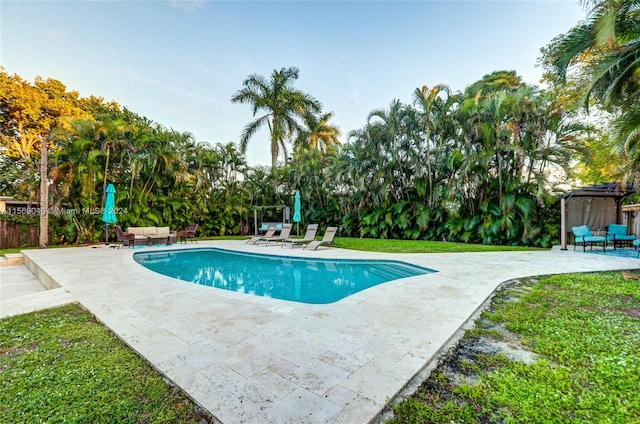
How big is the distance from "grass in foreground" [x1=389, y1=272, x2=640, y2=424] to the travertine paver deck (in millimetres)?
243

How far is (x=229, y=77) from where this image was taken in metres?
17.0

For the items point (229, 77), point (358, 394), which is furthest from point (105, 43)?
point (358, 394)

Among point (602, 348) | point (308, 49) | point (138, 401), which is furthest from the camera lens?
point (308, 49)

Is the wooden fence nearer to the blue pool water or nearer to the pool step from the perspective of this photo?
the blue pool water

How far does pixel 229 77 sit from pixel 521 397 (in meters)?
19.0

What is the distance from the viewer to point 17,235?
1198cm

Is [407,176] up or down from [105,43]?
down

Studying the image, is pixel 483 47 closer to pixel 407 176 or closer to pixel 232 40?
pixel 407 176

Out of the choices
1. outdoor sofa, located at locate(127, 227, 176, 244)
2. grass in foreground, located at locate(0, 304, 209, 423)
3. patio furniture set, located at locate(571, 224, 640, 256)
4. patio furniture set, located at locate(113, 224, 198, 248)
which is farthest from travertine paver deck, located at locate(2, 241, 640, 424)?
patio furniture set, located at locate(571, 224, 640, 256)

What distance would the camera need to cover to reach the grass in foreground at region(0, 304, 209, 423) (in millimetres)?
1925

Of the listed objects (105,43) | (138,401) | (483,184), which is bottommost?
(138,401)

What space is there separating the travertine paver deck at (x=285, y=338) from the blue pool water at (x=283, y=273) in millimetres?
1252

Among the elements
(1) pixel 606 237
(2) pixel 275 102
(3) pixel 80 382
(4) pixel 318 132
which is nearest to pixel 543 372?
(3) pixel 80 382

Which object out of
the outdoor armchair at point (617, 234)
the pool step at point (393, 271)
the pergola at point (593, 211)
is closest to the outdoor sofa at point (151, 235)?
the pool step at point (393, 271)
